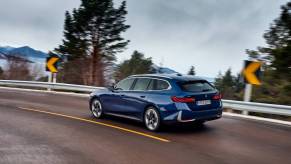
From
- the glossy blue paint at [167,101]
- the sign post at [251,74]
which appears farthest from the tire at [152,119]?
the sign post at [251,74]

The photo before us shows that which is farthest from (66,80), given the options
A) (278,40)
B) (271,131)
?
(271,131)

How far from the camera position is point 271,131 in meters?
10.1

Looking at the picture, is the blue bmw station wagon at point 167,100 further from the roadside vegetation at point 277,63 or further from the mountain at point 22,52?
the mountain at point 22,52

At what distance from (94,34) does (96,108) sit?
90.9ft

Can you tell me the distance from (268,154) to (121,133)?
11.9 ft

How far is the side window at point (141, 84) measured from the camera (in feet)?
32.4

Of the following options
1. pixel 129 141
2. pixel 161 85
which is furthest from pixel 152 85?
pixel 129 141

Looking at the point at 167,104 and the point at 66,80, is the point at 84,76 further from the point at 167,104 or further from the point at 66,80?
the point at 167,104

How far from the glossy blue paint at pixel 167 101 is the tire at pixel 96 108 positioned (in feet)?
3.36

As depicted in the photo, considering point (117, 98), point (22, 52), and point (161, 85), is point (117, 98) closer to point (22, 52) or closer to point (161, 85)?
point (161, 85)

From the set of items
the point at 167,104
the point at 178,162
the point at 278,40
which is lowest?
the point at 178,162

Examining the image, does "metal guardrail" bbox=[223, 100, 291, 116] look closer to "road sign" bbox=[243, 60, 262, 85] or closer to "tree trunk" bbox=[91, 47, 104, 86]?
"road sign" bbox=[243, 60, 262, 85]

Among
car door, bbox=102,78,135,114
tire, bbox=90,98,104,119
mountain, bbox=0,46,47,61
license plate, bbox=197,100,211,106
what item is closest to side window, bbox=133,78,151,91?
car door, bbox=102,78,135,114

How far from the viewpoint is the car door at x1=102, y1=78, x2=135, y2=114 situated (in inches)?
413
